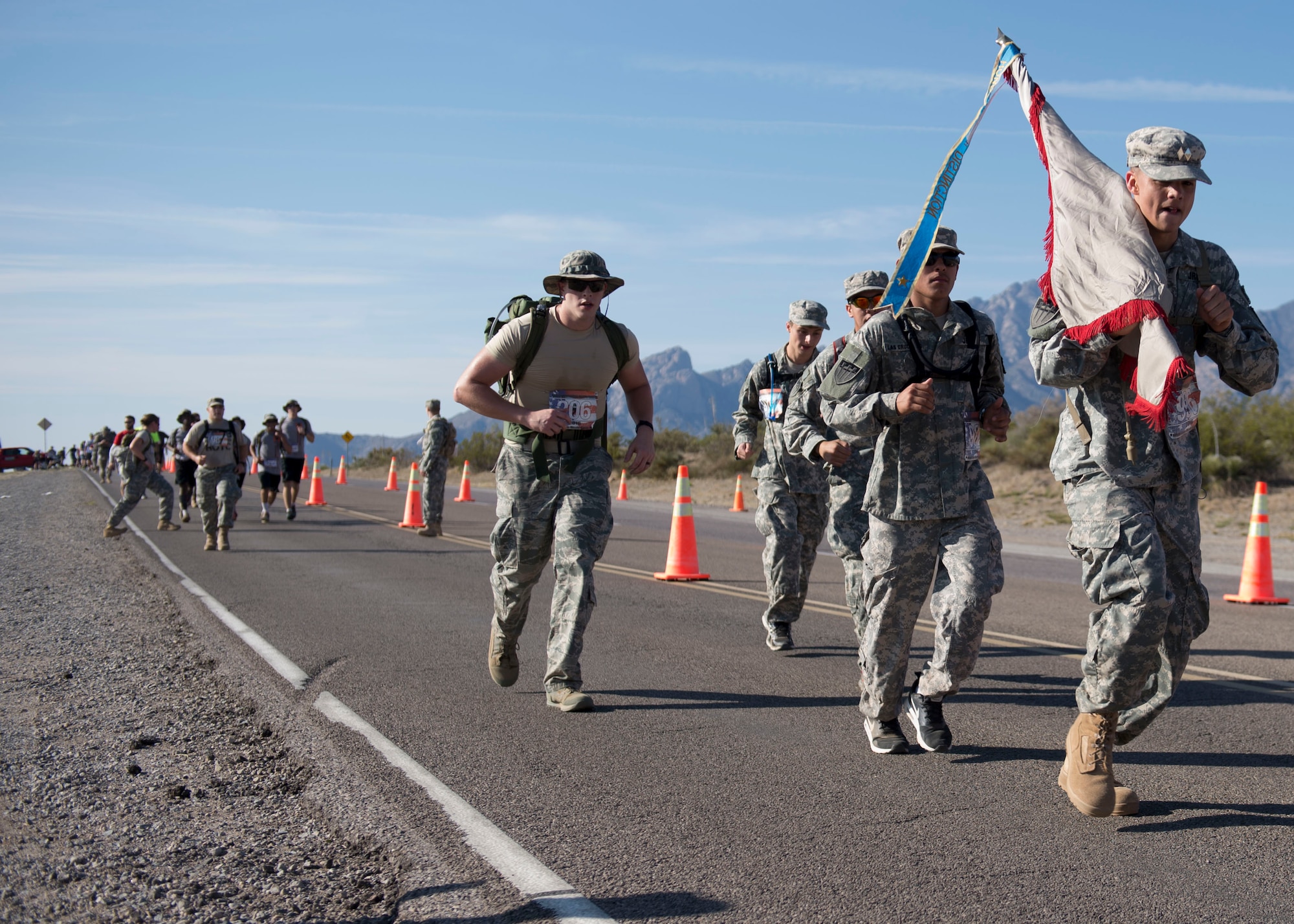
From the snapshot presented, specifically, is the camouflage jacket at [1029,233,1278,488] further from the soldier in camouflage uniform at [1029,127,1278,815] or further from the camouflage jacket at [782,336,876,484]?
the camouflage jacket at [782,336,876,484]

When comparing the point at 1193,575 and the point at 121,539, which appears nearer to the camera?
the point at 1193,575

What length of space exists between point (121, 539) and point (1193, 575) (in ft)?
53.5

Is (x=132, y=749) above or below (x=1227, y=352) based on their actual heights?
below

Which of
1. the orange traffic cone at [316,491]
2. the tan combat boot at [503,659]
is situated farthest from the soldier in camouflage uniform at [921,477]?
the orange traffic cone at [316,491]

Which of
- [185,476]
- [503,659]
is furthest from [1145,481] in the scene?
[185,476]

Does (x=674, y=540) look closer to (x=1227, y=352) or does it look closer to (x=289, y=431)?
(x=1227, y=352)

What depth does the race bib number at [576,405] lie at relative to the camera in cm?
587

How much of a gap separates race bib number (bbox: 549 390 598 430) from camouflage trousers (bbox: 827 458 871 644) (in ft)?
5.82

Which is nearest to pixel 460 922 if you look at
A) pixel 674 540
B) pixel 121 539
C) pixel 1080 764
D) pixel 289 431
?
pixel 1080 764

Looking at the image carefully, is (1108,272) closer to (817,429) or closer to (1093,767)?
(1093,767)

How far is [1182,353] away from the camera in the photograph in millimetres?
3996

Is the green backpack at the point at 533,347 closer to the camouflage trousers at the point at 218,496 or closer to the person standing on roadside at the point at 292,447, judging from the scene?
the camouflage trousers at the point at 218,496

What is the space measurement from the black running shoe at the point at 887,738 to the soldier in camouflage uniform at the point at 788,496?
256 cm

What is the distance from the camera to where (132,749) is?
514 centimetres
